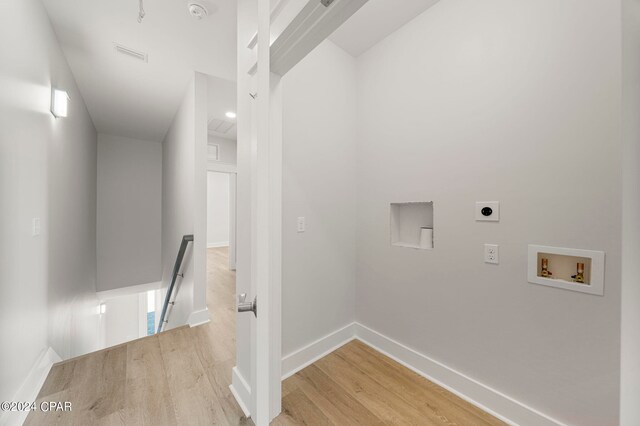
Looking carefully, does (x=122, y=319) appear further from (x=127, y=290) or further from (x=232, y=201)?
(x=232, y=201)

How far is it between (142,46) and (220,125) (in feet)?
7.02

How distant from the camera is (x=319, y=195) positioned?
1.91m

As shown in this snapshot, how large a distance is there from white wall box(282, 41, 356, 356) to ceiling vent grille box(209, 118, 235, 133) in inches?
109

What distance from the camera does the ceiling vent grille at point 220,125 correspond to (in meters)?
4.09

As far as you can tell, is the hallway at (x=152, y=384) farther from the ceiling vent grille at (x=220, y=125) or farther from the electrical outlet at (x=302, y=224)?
the ceiling vent grille at (x=220, y=125)

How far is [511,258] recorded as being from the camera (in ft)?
4.38

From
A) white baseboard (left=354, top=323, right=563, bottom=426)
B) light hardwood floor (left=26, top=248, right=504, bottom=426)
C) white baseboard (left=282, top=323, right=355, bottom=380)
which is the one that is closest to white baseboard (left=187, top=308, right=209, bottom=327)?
light hardwood floor (left=26, top=248, right=504, bottom=426)

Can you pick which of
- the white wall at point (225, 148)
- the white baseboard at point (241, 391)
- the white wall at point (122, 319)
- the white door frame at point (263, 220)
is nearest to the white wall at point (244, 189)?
the white baseboard at point (241, 391)

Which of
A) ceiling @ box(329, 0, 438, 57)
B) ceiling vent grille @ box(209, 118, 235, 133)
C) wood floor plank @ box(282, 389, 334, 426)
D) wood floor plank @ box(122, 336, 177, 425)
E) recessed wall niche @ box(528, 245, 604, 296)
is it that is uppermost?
ceiling vent grille @ box(209, 118, 235, 133)

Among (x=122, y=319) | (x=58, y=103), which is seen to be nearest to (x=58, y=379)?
(x=58, y=103)

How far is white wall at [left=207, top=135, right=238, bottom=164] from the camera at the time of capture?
4805mm

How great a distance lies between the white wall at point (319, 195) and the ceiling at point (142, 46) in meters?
0.84

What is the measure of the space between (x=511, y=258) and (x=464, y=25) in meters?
1.49

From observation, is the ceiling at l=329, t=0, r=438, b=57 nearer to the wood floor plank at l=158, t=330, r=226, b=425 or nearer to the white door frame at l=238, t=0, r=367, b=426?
the white door frame at l=238, t=0, r=367, b=426
